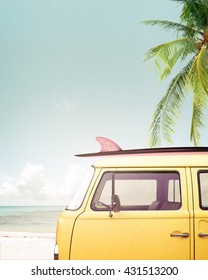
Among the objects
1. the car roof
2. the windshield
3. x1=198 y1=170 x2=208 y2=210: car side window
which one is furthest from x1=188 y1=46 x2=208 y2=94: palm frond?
the windshield

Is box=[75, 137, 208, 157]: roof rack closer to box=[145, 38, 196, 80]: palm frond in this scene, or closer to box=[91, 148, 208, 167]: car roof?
box=[91, 148, 208, 167]: car roof

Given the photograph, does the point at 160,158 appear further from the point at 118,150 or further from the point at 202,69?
the point at 202,69

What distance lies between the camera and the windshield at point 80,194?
4.79 metres

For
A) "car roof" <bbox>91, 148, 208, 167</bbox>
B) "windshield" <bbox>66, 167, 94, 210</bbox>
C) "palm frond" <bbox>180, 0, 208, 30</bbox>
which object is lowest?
"windshield" <bbox>66, 167, 94, 210</bbox>

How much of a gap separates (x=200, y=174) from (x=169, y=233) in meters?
0.76

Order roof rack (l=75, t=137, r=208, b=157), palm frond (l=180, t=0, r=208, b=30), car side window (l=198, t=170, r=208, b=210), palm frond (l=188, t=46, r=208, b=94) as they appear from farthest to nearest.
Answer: palm frond (l=180, t=0, r=208, b=30) < palm frond (l=188, t=46, r=208, b=94) < roof rack (l=75, t=137, r=208, b=157) < car side window (l=198, t=170, r=208, b=210)

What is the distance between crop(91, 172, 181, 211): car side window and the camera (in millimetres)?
4778

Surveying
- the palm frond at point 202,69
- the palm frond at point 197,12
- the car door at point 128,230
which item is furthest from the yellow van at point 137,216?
the palm frond at point 197,12

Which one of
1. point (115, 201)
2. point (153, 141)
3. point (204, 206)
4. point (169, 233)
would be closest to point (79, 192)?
point (115, 201)

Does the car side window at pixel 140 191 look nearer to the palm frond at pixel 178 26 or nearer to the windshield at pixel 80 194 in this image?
the windshield at pixel 80 194

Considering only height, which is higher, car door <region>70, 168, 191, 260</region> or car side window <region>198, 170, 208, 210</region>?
car side window <region>198, 170, 208, 210</region>

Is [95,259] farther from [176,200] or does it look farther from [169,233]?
[176,200]

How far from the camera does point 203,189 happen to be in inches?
186

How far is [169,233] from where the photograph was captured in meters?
4.52
